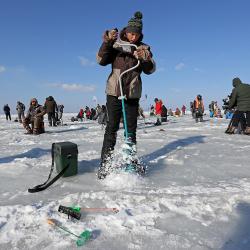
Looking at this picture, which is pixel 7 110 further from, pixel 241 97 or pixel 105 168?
pixel 105 168

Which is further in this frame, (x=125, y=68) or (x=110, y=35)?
(x=125, y=68)

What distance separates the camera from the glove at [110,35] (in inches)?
141

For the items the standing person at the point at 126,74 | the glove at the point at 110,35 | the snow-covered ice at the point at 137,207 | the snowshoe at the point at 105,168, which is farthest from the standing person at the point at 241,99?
the glove at the point at 110,35

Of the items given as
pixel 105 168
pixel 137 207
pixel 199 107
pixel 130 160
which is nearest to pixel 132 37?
pixel 130 160

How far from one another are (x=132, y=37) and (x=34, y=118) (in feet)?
28.6

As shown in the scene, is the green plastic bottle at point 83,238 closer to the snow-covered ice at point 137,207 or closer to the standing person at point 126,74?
the snow-covered ice at point 137,207

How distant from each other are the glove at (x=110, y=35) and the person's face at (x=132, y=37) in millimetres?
314

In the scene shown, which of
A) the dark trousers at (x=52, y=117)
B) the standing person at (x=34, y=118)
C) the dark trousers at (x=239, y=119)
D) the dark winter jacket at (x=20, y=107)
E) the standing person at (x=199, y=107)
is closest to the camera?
the dark trousers at (x=239, y=119)

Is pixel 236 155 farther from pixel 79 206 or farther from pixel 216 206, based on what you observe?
pixel 79 206

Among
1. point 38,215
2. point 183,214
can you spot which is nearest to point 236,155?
point 183,214

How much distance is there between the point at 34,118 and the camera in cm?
1183

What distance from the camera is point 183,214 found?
2568mm

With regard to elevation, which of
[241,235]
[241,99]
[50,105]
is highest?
[50,105]

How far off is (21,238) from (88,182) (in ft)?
5.09
